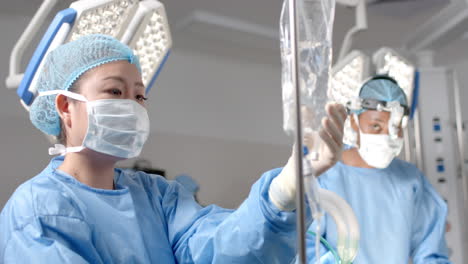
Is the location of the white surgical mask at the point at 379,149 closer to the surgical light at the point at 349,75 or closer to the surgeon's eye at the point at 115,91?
the surgical light at the point at 349,75

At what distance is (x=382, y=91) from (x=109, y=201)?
5.22 feet

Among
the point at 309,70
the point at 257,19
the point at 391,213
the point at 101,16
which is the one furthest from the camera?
the point at 257,19

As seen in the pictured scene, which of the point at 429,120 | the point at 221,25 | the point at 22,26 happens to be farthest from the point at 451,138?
the point at 22,26

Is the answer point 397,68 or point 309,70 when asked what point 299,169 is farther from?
point 397,68

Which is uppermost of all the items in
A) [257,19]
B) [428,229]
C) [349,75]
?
[257,19]

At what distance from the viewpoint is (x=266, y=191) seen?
42.8 inches

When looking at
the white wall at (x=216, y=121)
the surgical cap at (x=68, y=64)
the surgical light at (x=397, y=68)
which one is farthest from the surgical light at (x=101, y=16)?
the white wall at (x=216, y=121)

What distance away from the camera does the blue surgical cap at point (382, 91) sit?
8.03 ft

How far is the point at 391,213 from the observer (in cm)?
233

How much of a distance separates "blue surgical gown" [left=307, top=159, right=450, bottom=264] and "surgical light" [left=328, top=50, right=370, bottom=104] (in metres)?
0.44

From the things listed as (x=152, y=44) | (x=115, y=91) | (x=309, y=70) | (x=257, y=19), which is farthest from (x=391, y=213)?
(x=257, y=19)

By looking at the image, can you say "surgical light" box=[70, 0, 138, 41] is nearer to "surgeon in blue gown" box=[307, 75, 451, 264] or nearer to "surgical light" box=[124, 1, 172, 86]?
"surgical light" box=[124, 1, 172, 86]

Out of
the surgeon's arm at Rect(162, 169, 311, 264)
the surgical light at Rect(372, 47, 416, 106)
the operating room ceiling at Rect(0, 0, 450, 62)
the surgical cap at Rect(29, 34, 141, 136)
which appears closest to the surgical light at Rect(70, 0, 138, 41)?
the surgical cap at Rect(29, 34, 141, 136)

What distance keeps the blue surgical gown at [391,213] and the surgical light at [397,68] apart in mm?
544
